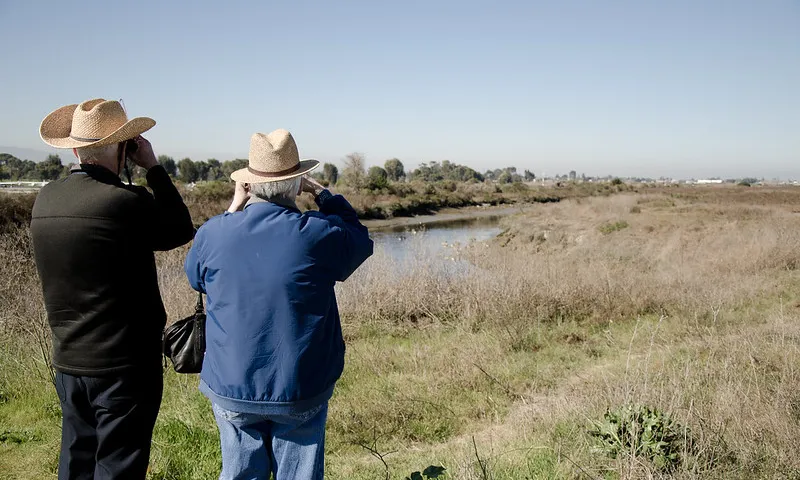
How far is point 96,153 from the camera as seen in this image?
88.9 inches

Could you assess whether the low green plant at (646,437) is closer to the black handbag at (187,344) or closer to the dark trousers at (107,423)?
the black handbag at (187,344)

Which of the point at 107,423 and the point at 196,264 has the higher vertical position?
the point at 196,264

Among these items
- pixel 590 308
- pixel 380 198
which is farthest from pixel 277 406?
pixel 380 198

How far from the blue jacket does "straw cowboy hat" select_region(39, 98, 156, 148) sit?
0.58 metres

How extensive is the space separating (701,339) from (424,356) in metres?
3.14

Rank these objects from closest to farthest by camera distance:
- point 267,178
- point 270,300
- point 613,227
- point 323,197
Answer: point 270,300 → point 267,178 → point 323,197 → point 613,227

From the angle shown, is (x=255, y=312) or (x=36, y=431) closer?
Answer: (x=255, y=312)

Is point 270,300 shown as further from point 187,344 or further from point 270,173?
point 187,344

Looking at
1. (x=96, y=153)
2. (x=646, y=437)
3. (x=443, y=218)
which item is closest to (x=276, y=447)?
(x=96, y=153)

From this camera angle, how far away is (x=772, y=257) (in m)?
12.2

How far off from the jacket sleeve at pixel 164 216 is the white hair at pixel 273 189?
1.32ft

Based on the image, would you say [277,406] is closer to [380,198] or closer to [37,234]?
[37,234]

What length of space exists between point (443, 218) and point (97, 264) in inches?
1597

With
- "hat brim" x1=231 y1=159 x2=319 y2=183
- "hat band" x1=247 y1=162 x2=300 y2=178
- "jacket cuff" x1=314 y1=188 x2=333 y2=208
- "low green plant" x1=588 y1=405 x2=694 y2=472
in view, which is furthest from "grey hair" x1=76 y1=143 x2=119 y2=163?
"low green plant" x1=588 y1=405 x2=694 y2=472
